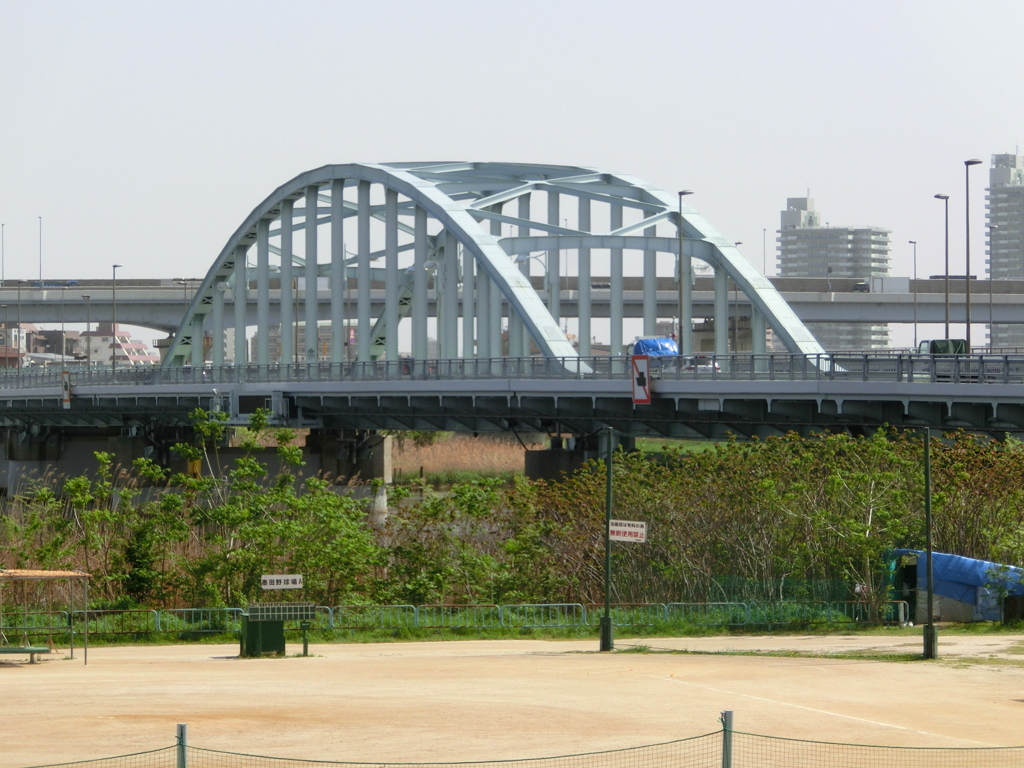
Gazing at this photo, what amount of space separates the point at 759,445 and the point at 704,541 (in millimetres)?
4035

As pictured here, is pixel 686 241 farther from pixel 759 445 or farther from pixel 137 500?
pixel 137 500

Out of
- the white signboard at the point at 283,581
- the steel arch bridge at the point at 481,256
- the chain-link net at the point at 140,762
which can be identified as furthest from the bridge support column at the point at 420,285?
the chain-link net at the point at 140,762

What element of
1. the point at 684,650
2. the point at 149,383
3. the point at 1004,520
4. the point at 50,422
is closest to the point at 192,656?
the point at 684,650

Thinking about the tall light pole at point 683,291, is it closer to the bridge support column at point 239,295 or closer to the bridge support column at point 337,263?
the bridge support column at point 337,263

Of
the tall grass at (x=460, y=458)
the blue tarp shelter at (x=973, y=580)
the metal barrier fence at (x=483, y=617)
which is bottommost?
the metal barrier fence at (x=483, y=617)

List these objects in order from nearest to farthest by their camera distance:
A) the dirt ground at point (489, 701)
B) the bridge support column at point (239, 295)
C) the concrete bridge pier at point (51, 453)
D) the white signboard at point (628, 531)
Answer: the dirt ground at point (489, 701) < the white signboard at point (628, 531) < the bridge support column at point (239, 295) < the concrete bridge pier at point (51, 453)

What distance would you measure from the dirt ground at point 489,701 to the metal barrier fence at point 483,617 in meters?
4.12

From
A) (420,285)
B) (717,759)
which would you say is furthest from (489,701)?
(420,285)

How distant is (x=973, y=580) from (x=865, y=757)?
17625mm

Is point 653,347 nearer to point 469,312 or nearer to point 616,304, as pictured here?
point 616,304

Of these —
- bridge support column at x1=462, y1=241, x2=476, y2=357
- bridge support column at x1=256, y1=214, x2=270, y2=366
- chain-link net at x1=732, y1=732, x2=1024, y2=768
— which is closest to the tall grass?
bridge support column at x1=256, y1=214, x2=270, y2=366

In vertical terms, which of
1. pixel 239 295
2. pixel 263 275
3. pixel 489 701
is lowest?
pixel 489 701

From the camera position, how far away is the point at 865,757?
1603cm

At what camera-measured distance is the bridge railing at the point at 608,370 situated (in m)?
37.7
